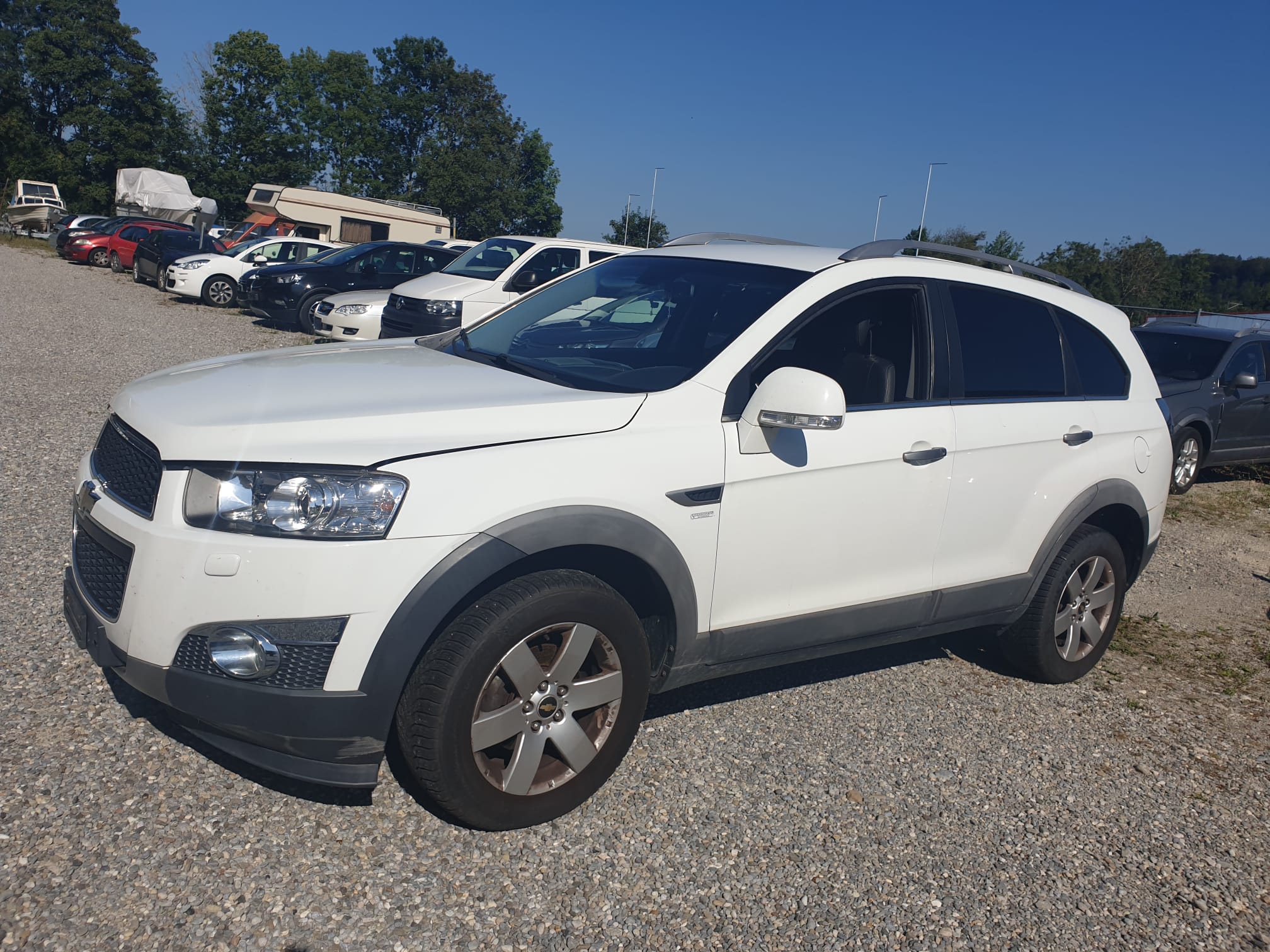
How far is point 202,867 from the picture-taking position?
9.13ft

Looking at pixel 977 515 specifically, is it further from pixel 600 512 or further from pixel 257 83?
pixel 257 83

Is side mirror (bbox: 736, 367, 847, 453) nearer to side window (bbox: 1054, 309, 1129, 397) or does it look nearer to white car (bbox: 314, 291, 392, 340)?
side window (bbox: 1054, 309, 1129, 397)

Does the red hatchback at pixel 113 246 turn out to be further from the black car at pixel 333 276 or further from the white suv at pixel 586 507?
the white suv at pixel 586 507

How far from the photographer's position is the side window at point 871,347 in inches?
147

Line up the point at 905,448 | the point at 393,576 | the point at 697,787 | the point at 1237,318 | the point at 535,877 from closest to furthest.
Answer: the point at 393,576 < the point at 535,877 < the point at 697,787 < the point at 905,448 < the point at 1237,318

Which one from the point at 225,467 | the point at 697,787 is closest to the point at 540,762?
the point at 697,787

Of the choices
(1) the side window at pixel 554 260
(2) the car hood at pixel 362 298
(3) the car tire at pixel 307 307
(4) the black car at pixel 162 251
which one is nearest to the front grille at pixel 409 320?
(2) the car hood at pixel 362 298

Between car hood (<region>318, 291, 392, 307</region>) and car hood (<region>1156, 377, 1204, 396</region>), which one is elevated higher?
car hood (<region>1156, 377, 1204, 396</region>)

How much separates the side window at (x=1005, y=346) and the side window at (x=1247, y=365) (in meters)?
6.95

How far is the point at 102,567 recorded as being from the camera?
2936mm

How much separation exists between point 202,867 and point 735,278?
2737 millimetres

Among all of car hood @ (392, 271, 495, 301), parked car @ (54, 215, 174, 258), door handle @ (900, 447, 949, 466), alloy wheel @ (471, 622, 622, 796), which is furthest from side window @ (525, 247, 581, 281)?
parked car @ (54, 215, 174, 258)

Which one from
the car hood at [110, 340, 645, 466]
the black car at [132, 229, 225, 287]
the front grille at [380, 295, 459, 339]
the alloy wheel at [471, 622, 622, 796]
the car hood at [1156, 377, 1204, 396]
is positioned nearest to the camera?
the car hood at [110, 340, 645, 466]

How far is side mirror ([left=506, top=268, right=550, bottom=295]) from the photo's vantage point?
13305mm
